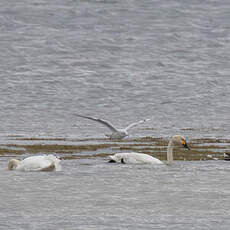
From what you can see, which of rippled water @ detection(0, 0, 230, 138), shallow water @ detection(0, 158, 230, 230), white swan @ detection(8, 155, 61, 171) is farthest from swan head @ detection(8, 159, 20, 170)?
rippled water @ detection(0, 0, 230, 138)

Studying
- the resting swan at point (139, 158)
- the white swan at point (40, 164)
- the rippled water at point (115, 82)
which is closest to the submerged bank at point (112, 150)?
the resting swan at point (139, 158)

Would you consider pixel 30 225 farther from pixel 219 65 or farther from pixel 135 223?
pixel 219 65

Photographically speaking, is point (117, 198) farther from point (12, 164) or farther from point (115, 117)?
point (115, 117)

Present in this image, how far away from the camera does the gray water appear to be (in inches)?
598

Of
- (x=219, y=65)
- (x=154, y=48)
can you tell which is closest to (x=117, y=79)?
(x=219, y=65)

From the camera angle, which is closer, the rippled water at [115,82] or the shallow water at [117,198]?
the shallow water at [117,198]

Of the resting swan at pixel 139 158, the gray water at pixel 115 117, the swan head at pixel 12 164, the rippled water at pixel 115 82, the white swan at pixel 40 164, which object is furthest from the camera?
the rippled water at pixel 115 82

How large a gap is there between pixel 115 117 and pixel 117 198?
67593 mm

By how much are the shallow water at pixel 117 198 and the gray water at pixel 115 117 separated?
19 mm

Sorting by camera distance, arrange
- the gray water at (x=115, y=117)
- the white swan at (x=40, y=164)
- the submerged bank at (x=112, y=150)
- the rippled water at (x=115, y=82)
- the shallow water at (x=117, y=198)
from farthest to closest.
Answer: the rippled water at (x=115, y=82)
the submerged bank at (x=112, y=150)
the white swan at (x=40, y=164)
the gray water at (x=115, y=117)
the shallow water at (x=117, y=198)

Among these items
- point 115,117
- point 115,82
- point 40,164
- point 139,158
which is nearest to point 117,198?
point 40,164

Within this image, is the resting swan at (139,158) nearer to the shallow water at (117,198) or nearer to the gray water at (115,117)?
the gray water at (115,117)

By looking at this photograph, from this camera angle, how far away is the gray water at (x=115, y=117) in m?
15.2

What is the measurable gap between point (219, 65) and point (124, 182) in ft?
467
